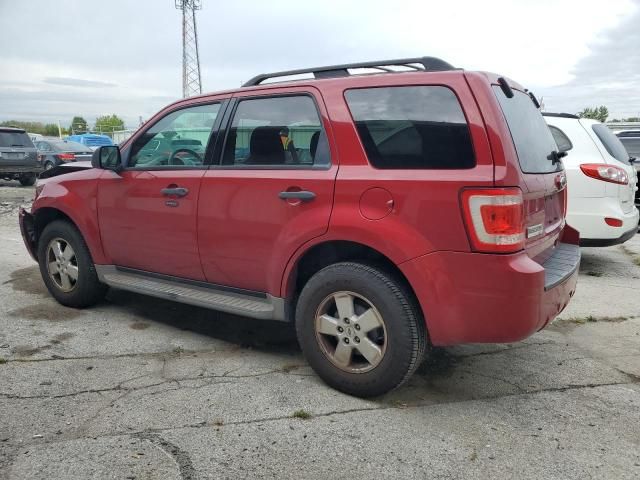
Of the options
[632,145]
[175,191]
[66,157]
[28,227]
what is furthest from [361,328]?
[66,157]

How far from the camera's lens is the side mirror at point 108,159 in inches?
171

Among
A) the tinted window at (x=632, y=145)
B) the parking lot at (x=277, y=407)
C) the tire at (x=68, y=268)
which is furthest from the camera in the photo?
the tinted window at (x=632, y=145)

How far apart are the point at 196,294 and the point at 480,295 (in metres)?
2.01

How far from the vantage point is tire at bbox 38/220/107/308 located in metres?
4.65

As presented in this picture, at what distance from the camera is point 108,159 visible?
4.36 meters

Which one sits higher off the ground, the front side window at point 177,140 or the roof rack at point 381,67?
the roof rack at point 381,67

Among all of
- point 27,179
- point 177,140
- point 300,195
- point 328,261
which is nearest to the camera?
point 300,195

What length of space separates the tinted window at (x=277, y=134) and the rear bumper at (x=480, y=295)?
3.00 feet

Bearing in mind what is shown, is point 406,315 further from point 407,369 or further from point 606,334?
point 606,334

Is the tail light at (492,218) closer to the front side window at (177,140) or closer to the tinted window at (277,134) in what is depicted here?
the tinted window at (277,134)

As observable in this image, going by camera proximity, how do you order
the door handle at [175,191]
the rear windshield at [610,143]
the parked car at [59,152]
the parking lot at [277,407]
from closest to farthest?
the parking lot at [277,407], the door handle at [175,191], the rear windshield at [610,143], the parked car at [59,152]

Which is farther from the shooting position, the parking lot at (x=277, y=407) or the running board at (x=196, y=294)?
the running board at (x=196, y=294)

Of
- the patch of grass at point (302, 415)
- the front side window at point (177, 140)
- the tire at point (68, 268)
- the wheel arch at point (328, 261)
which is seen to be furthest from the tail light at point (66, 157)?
the patch of grass at point (302, 415)

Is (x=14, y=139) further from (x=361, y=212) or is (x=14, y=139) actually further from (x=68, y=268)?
(x=361, y=212)
